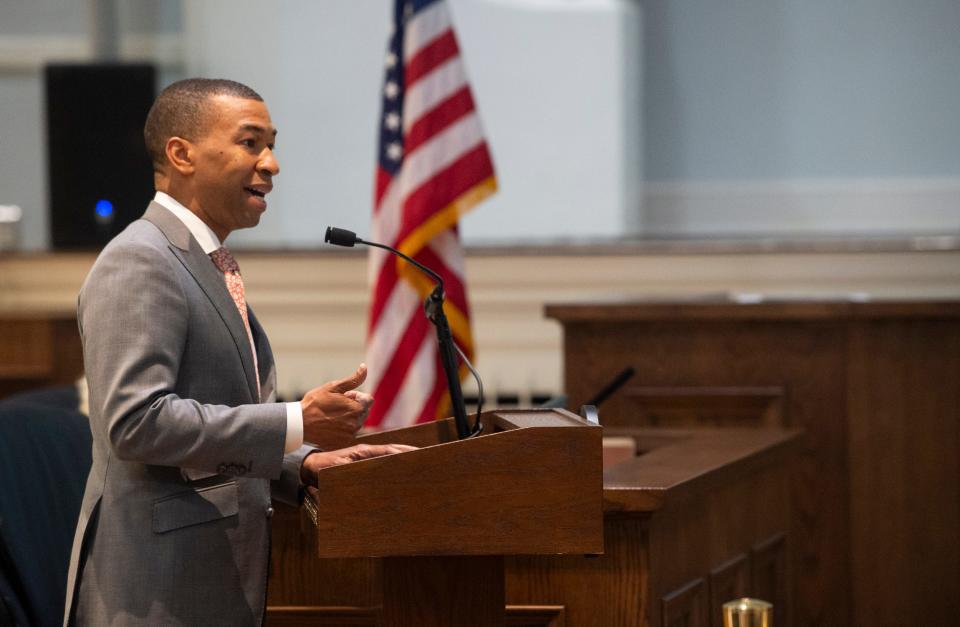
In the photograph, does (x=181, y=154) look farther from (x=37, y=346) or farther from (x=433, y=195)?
(x=37, y=346)

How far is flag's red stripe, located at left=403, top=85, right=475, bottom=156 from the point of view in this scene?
15.5 feet

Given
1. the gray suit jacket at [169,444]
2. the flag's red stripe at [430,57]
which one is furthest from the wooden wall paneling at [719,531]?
the flag's red stripe at [430,57]

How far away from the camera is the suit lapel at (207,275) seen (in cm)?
218

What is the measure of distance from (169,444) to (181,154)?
0.52 metres

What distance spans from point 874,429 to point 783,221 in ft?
6.76

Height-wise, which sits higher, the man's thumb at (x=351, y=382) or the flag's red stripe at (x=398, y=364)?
the man's thumb at (x=351, y=382)

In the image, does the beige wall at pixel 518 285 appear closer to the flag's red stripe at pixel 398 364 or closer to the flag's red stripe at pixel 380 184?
the flag's red stripe at pixel 380 184

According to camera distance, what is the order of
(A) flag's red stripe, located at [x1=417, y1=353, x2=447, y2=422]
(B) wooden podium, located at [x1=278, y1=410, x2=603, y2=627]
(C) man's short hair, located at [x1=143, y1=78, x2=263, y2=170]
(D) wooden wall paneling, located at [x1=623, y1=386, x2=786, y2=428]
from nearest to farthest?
1. (B) wooden podium, located at [x1=278, y1=410, x2=603, y2=627]
2. (C) man's short hair, located at [x1=143, y1=78, x2=263, y2=170]
3. (D) wooden wall paneling, located at [x1=623, y1=386, x2=786, y2=428]
4. (A) flag's red stripe, located at [x1=417, y1=353, x2=447, y2=422]

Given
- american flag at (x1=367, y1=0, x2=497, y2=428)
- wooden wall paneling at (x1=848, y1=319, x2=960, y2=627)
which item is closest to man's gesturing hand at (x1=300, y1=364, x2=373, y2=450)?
wooden wall paneling at (x1=848, y1=319, x2=960, y2=627)

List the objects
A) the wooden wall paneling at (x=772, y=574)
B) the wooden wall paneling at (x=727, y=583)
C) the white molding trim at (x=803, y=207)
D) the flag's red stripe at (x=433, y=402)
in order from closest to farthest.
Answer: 1. the wooden wall paneling at (x=727, y=583)
2. the wooden wall paneling at (x=772, y=574)
3. the flag's red stripe at (x=433, y=402)
4. the white molding trim at (x=803, y=207)

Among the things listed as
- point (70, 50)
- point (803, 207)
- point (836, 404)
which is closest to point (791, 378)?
point (836, 404)

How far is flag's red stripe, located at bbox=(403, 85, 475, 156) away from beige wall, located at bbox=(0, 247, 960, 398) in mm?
1054

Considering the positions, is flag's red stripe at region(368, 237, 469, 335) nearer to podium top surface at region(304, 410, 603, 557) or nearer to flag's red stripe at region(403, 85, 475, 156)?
flag's red stripe at region(403, 85, 475, 156)

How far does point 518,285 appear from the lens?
18.8 ft
